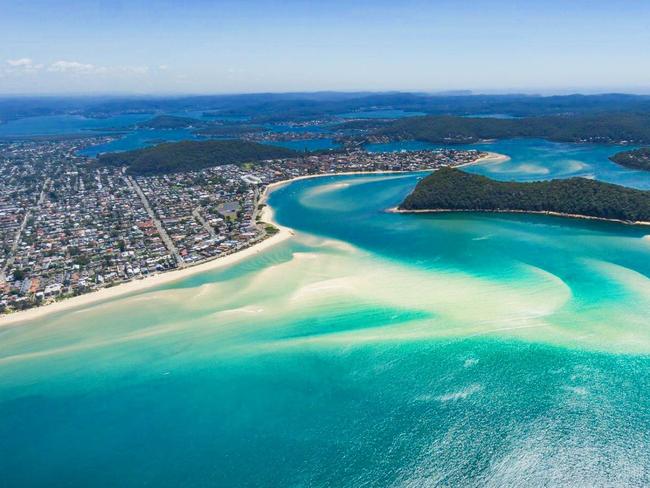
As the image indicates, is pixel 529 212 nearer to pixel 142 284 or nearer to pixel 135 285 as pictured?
pixel 142 284

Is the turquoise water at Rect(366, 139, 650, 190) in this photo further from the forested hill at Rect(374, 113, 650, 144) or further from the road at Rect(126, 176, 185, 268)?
the road at Rect(126, 176, 185, 268)

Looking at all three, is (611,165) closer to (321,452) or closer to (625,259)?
(625,259)

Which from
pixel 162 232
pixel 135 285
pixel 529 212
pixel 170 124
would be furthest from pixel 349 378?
pixel 170 124

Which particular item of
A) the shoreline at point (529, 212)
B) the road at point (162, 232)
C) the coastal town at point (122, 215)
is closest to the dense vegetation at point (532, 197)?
the shoreline at point (529, 212)

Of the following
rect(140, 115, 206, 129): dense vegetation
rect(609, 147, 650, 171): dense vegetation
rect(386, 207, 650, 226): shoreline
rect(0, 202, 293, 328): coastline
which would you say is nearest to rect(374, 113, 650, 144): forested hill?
rect(609, 147, 650, 171): dense vegetation

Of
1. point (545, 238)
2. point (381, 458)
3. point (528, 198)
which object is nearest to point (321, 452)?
point (381, 458)
